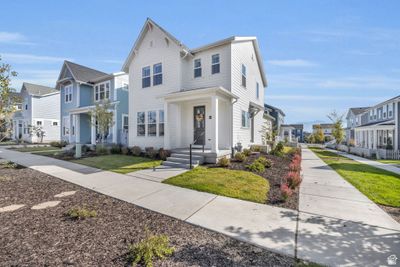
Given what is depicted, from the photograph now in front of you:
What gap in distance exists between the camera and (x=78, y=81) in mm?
20594

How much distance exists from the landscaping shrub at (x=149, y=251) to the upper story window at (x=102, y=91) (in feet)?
62.1

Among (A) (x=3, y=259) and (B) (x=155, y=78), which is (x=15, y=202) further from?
(B) (x=155, y=78)

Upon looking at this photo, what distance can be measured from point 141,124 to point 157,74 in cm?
392

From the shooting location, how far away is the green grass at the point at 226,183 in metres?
6.17

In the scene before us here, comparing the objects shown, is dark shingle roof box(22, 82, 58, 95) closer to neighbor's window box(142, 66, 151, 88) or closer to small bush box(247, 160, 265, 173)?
neighbor's window box(142, 66, 151, 88)

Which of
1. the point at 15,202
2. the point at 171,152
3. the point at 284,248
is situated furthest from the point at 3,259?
the point at 171,152

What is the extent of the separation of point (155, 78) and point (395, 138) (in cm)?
2467

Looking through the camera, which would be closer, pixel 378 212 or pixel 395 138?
pixel 378 212

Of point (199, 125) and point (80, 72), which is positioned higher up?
point (80, 72)

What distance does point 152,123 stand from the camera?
14359 millimetres

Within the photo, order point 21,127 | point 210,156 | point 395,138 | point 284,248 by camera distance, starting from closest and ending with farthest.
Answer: point 284,248 < point 210,156 < point 395,138 < point 21,127

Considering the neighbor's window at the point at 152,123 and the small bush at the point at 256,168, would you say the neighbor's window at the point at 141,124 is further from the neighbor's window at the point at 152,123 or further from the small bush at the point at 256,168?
the small bush at the point at 256,168

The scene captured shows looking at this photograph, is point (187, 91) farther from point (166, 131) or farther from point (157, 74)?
point (157, 74)

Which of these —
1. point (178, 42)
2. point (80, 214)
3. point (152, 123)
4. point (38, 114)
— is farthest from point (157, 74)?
point (38, 114)
